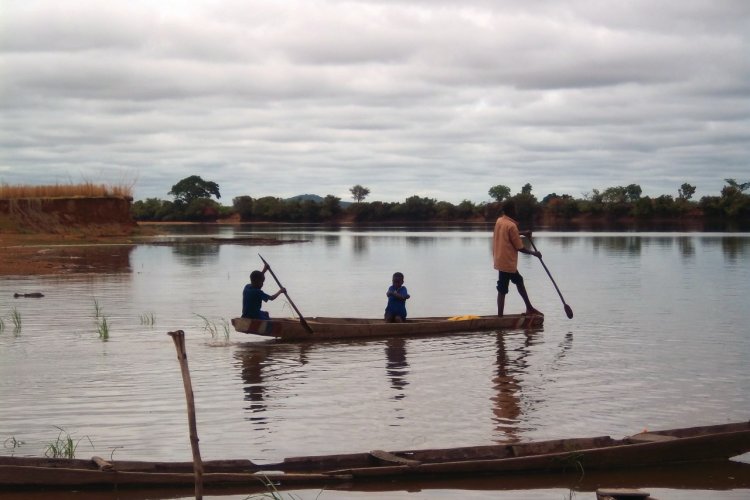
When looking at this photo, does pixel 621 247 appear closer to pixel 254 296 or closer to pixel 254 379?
pixel 254 296

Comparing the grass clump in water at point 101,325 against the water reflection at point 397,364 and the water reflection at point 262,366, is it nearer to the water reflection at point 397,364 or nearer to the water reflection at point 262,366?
the water reflection at point 262,366

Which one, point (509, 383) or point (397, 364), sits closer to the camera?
point (509, 383)

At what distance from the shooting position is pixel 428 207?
10000 cm

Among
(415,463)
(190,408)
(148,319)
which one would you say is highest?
(190,408)

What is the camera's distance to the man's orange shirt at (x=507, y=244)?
48.4 feet

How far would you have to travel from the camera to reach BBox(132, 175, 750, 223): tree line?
83.1 metres

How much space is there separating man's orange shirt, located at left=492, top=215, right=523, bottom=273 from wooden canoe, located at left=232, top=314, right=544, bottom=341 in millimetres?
844

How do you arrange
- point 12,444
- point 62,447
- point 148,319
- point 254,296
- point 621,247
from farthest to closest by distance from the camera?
point 621,247
point 148,319
point 254,296
point 12,444
point 62,447

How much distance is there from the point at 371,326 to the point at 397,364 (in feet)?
6.56

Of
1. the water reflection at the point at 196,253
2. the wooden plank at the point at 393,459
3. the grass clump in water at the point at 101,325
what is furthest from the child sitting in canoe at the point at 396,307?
the water reflection at the point at 196,253

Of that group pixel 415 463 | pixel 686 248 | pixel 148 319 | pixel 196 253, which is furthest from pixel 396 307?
pixel 686 248

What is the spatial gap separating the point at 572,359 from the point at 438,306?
291 inches

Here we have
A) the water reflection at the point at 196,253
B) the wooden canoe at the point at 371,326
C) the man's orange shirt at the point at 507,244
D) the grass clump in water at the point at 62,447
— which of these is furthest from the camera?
the water reflection at the point at 196,253

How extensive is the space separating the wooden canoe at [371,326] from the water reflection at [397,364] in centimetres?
24
